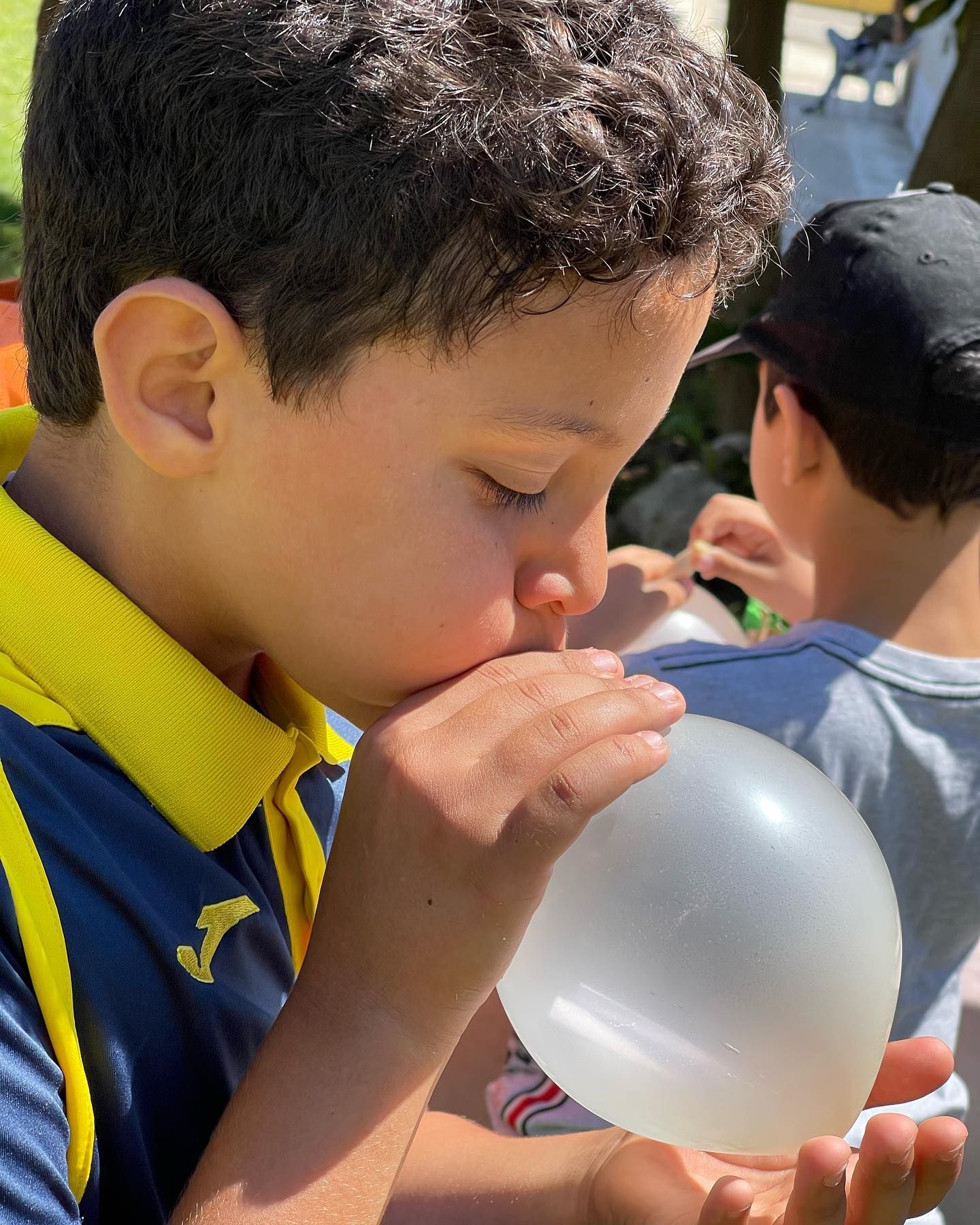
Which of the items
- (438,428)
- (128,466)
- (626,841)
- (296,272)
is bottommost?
(626,841)

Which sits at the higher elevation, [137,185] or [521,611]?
[137,185]

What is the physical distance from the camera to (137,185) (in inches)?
51.0

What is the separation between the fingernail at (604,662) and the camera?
146cm

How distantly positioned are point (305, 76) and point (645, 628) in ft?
6.64

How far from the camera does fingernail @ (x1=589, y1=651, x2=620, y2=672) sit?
1.46 meters

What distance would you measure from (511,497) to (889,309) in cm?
154

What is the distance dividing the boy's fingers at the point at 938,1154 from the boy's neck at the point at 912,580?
129 centimetres

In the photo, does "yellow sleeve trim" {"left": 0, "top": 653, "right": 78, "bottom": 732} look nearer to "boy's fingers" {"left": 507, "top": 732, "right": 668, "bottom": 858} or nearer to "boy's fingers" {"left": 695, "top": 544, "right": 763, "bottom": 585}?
"boy's fingers" {"left": 507, "top": 732, "right": 668, "bottom": 858}

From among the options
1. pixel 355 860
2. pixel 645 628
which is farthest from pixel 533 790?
Result: pixel 645 628

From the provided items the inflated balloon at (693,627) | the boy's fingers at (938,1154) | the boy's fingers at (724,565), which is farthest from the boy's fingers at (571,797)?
the boy's fingers at (724,565)

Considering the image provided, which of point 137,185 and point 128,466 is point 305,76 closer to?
point 137,185

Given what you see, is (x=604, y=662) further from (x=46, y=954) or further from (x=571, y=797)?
(x=46, y=954)

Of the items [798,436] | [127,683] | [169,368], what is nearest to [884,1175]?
[127,683]

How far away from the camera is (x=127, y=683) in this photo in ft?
4.40
